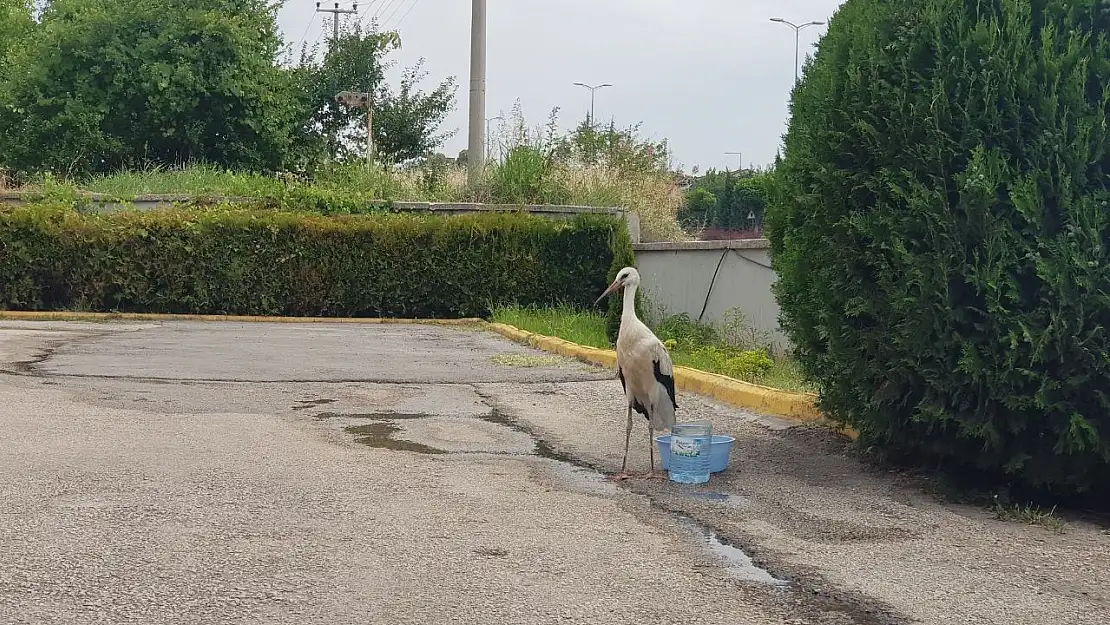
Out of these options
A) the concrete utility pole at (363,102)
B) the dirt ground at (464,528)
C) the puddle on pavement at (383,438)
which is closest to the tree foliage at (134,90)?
the concrete utility pole at (363,102)

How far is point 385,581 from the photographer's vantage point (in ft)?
13.5

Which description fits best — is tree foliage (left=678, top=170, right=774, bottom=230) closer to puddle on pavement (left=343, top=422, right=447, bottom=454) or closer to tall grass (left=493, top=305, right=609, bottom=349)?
tall grass (left=493, top=305, right=609, bottom=349)

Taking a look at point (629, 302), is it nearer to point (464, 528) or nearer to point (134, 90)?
point (464, 528)

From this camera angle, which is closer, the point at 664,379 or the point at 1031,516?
the point at 1031,516

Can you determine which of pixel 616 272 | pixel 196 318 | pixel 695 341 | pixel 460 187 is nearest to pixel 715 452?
pixel 695 341

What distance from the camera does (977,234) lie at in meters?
5.28

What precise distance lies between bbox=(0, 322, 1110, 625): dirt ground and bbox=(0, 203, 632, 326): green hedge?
33.9 feet

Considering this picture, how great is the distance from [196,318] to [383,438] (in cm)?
1247

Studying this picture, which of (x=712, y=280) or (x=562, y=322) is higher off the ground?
(x=712, y=280)

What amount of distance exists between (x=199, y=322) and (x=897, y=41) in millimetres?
14828

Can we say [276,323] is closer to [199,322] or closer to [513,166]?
[199,322]

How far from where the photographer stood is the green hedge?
18.8 meters

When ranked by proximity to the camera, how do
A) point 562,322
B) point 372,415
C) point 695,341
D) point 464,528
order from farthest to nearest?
point 562,322 → point 695,341 → point 372,415 → point 464,528

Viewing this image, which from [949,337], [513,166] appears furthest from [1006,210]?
[513,166]
